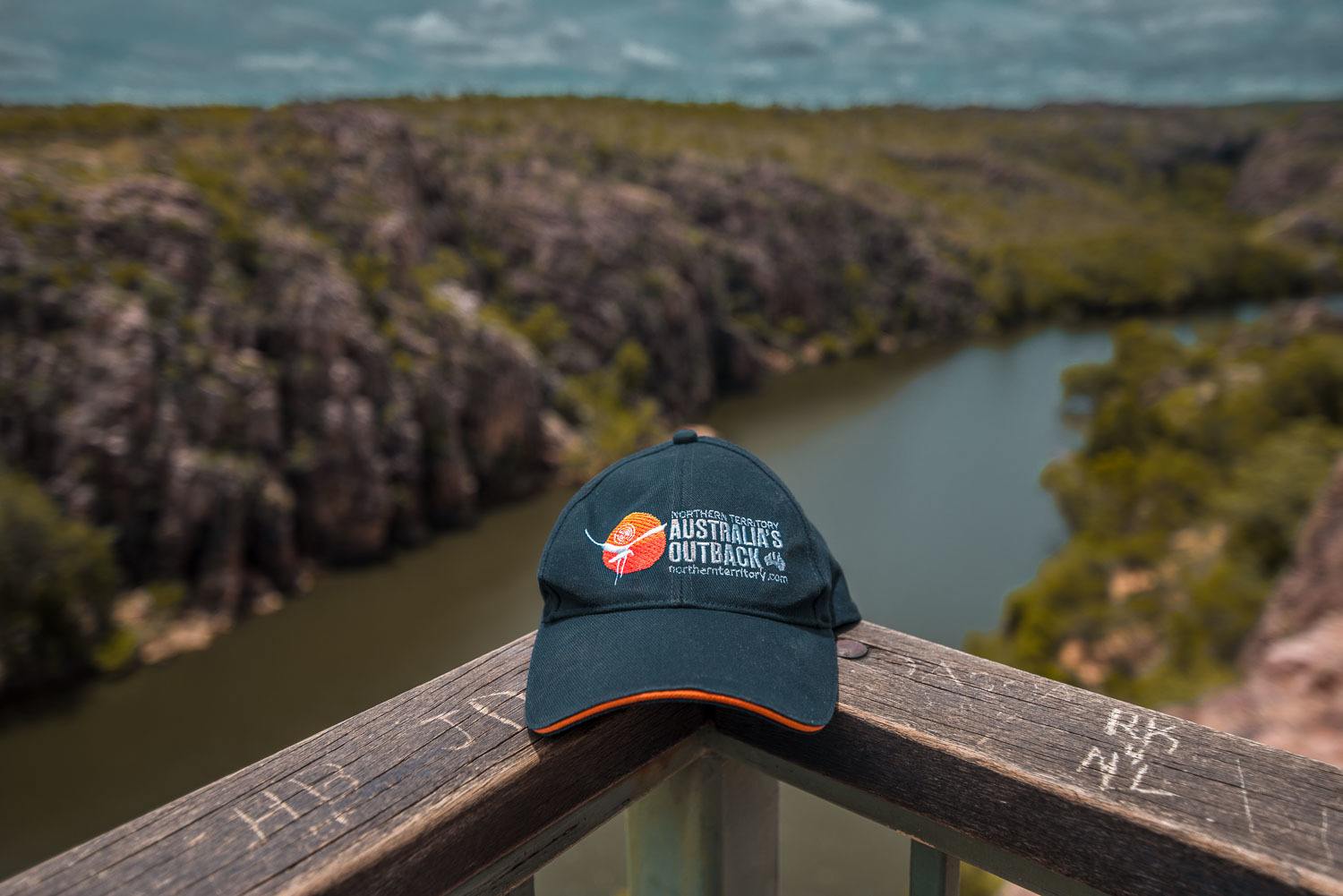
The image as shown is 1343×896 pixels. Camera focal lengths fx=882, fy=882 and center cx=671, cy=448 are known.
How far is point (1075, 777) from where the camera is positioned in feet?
3.14

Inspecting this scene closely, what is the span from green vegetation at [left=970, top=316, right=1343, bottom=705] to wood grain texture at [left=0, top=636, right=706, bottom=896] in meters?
12.4

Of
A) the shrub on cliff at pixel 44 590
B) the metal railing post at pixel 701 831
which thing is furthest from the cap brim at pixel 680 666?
the shrub on cliff at pixel 44 590

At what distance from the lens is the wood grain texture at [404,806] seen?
2.76 ft

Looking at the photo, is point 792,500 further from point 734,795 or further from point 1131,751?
point 1131,751

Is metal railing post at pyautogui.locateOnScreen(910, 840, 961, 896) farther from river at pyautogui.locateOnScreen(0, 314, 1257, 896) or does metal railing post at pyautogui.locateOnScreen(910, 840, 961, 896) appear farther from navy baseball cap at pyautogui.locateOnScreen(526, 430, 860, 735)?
river at pyautogui.locateOnScreen(0, 314, 1257, 896)

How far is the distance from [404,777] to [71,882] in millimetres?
305

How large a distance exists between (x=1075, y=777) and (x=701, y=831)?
534 millimetres

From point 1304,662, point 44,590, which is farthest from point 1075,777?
point 44,590

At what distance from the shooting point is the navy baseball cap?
3.69ft

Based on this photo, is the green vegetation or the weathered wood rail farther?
the green vegetation

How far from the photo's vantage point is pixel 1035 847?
3.18ft

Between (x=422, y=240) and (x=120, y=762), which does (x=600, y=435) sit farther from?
(x=120, y=762)

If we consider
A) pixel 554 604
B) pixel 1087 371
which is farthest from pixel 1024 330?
pixel 554 604

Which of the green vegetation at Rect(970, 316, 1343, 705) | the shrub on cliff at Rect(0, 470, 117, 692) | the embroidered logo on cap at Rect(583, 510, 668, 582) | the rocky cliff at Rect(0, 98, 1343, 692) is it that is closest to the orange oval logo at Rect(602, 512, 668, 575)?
the embroidered logo on cap at Rect(583, 510, 668, 582)
